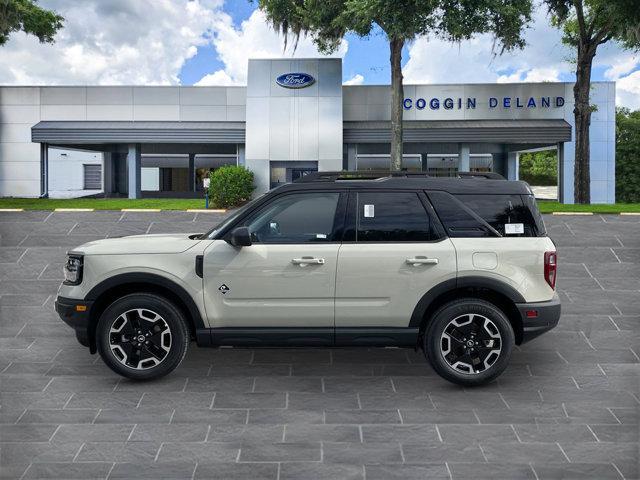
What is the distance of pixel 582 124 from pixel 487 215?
74.0 ft

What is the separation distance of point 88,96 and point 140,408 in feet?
106

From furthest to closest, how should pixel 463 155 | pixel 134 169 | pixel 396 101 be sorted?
1. pixel 134 169
2. pixel 463 155
3. pixel 396 101

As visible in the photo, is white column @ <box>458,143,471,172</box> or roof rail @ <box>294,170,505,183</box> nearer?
roof rail @ <box>294,170,505,183</box>

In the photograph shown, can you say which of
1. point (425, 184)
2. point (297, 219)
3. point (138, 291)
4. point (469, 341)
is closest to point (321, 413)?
point (469, 341)

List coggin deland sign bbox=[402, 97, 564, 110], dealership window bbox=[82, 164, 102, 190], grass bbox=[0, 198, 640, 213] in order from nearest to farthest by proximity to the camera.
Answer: grass bbox=[0, 198, 640, 213] < coggin deland sign bbox=[402, 97, 564, 110] < dealership window bbox=[82, 164, 102, 190]

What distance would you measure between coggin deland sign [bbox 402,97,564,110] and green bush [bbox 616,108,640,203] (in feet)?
68.4

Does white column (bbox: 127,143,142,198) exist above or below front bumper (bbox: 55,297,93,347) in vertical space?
above

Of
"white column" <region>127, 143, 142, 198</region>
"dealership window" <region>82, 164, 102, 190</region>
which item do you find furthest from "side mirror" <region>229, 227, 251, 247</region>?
"dealership window" <region>82, 164, 102, 190</region>

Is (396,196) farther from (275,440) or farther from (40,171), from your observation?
(40,171)

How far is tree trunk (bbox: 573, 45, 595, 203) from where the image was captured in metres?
26.9

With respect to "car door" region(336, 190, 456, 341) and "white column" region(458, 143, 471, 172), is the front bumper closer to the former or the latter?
"car door" region(336, 190, 456, 341)

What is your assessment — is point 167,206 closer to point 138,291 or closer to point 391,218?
point 138,291

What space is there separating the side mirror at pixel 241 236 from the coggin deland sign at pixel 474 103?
2877 cm

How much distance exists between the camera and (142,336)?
6754mm
